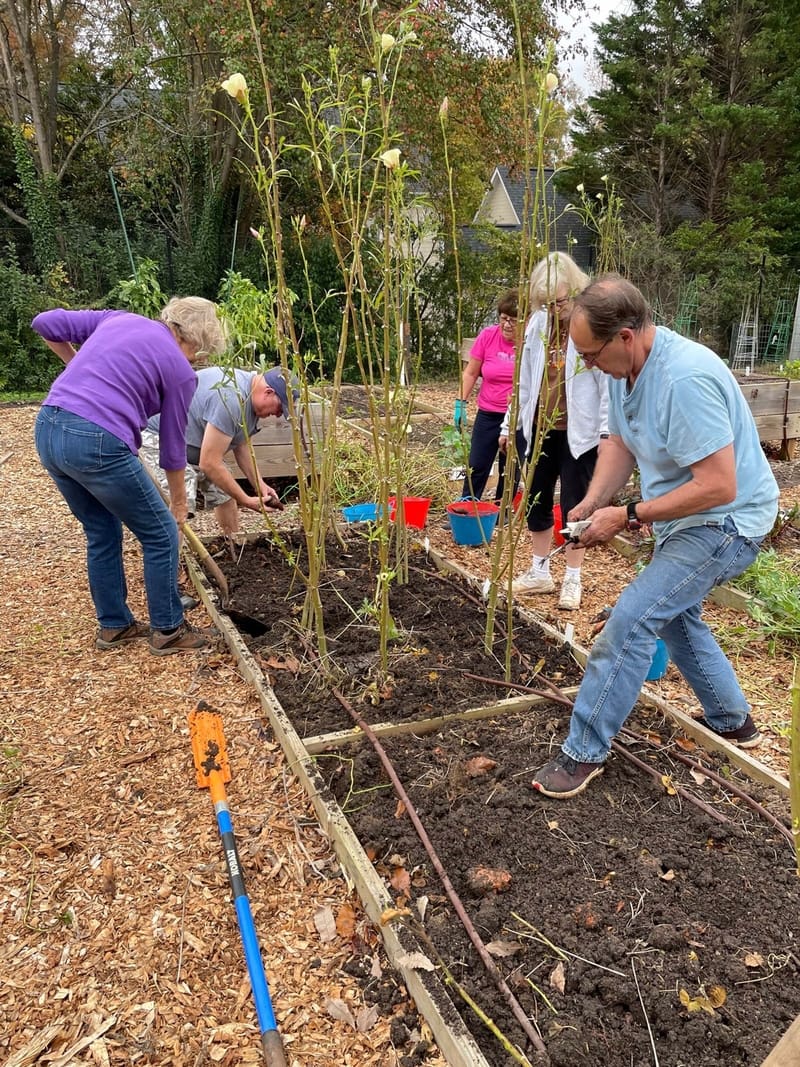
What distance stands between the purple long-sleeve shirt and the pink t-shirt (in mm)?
2003

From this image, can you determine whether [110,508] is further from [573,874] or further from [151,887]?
[573,874]

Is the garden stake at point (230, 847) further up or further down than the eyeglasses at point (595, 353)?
further down

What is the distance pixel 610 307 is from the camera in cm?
206

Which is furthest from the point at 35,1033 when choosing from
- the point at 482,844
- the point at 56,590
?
the point at 56,590

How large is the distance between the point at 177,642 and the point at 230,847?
4.65 ft

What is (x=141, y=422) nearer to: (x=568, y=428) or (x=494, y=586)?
(x=494, y=586)

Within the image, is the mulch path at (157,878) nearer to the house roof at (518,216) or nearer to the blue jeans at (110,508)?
the blue jeans at (110,508)

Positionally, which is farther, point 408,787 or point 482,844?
point 408,787

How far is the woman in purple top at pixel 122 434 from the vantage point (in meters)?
2.94

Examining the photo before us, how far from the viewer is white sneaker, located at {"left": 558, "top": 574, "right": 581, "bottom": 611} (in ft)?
12.7

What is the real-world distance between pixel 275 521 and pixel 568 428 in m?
2.26

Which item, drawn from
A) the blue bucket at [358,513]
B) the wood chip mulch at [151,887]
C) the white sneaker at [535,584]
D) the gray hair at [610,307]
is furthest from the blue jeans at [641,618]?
the blue bucket at [358,513]

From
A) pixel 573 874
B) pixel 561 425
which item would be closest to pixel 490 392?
pixel 561 425

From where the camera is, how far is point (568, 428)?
3.55 metres
